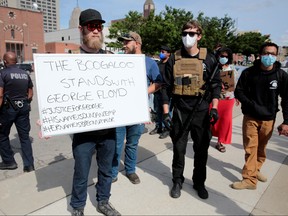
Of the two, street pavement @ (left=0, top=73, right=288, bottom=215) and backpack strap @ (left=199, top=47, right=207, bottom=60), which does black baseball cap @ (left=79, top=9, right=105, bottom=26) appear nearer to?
backpack strap @ (left=199, top=47, right=207, bottom=60)

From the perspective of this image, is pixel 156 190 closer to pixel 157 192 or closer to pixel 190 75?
pixel 157 192

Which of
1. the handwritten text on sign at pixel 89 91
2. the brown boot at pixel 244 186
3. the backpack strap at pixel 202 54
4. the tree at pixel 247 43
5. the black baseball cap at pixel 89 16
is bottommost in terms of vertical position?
the brown boot at pixel 244 186

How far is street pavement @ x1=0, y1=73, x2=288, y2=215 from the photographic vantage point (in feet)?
9.62

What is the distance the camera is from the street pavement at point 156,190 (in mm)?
2934

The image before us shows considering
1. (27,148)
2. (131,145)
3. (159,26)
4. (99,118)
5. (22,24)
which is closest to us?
(99,118)

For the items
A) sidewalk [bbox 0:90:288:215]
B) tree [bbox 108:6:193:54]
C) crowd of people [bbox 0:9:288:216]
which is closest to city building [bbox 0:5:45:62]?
tree [bbox 108:6:193:54]

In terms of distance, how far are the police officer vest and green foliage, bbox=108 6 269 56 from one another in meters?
24.0

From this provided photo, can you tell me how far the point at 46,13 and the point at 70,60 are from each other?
15032 centimetres

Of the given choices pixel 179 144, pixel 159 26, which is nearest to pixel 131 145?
pixel 179 144

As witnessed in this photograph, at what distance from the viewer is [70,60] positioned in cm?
245

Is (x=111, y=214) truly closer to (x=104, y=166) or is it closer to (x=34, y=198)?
(x=104, y=166)

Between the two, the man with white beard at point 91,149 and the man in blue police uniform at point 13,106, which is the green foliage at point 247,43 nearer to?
the man in blue police uniform at point 13,106

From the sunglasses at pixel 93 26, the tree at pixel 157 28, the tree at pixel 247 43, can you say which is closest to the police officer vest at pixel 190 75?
the sunglasses at pixel 93 26

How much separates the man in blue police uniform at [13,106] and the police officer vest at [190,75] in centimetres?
256
